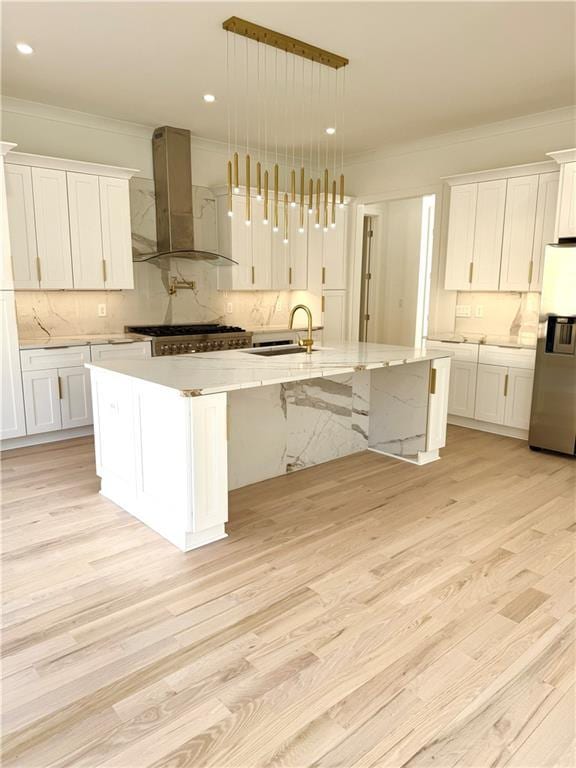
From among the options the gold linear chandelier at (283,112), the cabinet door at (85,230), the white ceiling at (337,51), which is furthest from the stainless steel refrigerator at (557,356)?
the cabinet door at (85,230)

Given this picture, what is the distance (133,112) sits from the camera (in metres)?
4.84

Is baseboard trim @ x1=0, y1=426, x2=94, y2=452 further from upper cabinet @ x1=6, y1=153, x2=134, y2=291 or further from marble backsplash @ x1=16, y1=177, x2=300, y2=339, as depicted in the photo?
upper cabinet @ x1=6, y1=153, x2=134, y2=291

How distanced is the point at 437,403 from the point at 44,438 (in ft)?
11.0

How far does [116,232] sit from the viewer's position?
4.96m

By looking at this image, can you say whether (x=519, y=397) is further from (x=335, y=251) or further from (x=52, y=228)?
(x=52, y=228)

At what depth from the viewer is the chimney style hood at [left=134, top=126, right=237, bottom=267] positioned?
5305mm

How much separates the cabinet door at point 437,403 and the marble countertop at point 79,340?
2632 millimetres

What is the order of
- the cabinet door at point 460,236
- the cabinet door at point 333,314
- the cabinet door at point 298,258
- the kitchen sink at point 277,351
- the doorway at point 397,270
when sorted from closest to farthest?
the kitchen sink at point 277,351, the cabinet door at point 460,236, the cabinet door at point 298,258, the cabinet door at point 333,314, the doorway at point 397,270

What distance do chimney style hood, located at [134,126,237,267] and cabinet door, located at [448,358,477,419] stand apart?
2.76 metres

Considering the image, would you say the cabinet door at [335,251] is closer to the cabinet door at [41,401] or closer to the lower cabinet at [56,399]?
the lower cabinet at [56,399]

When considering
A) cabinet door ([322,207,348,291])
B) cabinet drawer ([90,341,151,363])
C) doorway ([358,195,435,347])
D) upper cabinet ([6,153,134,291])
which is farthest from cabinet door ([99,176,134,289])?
doorway ([358,195,435,347])

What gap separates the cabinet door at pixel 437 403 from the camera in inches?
158

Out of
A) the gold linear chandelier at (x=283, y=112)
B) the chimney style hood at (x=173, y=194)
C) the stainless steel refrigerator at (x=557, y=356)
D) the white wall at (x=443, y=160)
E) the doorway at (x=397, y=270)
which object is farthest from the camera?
the doorway at (x=397, y=270)

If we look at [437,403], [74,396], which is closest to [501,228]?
[437,403]
